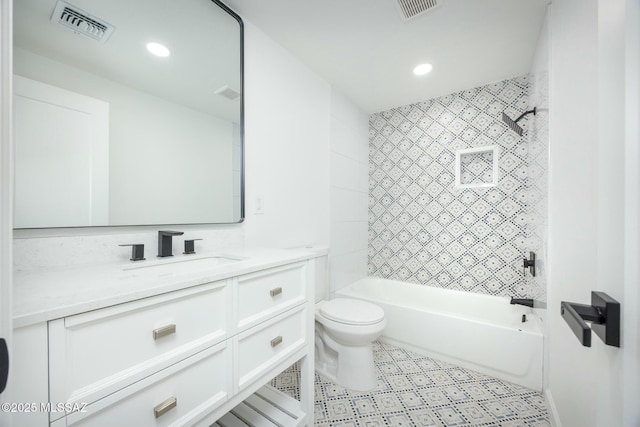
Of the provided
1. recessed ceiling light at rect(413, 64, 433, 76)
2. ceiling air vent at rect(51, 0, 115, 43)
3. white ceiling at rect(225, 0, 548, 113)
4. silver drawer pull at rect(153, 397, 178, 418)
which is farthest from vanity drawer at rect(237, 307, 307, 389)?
recessed ceiling light at rect(413, 64, 433, 76)

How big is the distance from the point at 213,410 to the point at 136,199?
0.89m

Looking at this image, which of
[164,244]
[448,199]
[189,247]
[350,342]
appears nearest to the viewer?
[164,244]

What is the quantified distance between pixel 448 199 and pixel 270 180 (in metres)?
1.85

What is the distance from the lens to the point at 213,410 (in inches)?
33.7

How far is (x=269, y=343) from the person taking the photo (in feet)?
3.52

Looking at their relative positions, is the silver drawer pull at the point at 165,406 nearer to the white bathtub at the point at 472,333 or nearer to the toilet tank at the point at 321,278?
the toilet tank at the point at 321,278

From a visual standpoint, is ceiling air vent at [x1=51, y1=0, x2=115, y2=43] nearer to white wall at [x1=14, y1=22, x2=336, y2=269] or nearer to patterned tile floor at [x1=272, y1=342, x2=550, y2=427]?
white wall at [x1=14, y1=22, x2=336, y2=269]

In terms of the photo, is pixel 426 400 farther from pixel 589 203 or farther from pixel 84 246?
pixel 84 246

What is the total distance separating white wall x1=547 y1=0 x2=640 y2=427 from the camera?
0.45m

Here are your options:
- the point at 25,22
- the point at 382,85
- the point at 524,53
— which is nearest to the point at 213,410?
the point at 25,22

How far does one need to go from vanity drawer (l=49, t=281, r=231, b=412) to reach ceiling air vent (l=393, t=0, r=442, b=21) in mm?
1782

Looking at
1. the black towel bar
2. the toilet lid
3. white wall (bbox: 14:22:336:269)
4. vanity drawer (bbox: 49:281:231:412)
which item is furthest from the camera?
the toilet lid

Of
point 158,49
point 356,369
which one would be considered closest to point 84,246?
point 158,49

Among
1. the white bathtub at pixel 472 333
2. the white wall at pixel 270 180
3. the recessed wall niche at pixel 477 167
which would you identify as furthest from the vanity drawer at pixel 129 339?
the recessed wall niche at pixel 477 167
